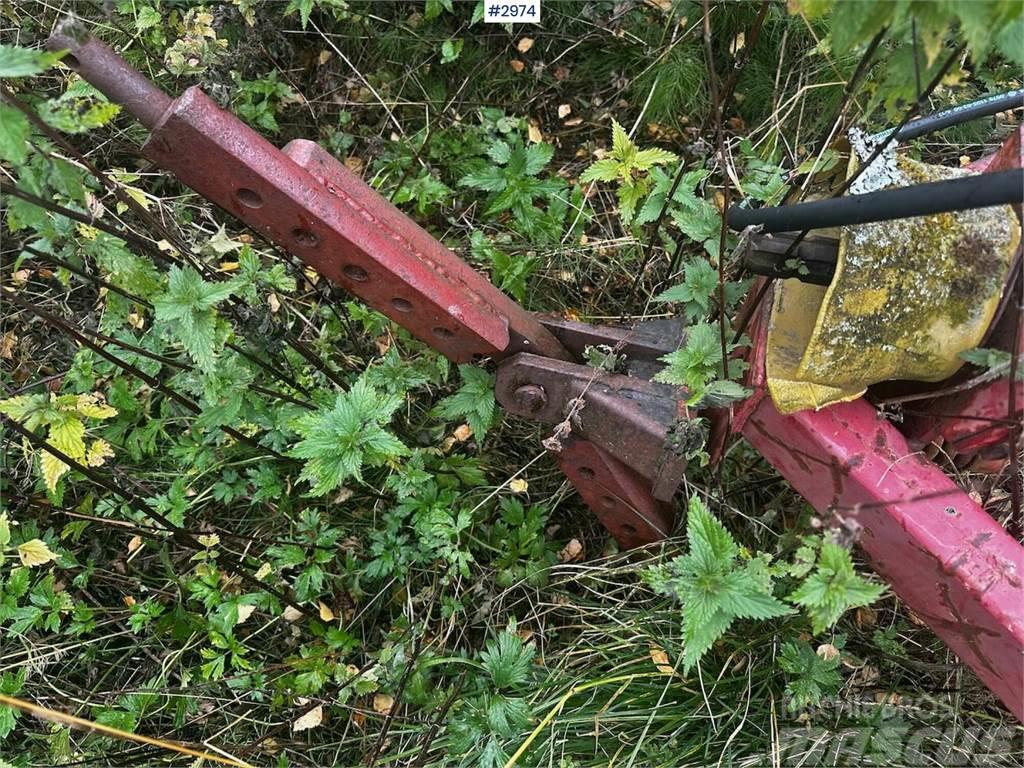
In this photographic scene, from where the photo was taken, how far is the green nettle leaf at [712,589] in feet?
4.72

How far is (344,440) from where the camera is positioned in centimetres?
187

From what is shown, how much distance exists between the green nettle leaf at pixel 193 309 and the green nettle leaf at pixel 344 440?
0.95 ft

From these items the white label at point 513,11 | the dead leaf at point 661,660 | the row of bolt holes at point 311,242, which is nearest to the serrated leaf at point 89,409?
the row of bolt holes at point 311,242

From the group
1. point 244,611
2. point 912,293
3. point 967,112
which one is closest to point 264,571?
point 244,611

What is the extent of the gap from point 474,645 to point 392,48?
2348mm

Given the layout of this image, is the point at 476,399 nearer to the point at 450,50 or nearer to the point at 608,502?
the point at 608,502

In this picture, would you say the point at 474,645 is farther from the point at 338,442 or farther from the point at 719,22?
the point at 719,22

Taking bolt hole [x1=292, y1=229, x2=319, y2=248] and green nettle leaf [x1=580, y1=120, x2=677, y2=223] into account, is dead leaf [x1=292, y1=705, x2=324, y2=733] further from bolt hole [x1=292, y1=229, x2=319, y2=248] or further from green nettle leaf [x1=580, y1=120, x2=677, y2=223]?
green nettle leaf [x1=580, y1=120, x2=677, y2=223]

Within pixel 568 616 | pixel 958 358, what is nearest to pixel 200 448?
pixel 568 616

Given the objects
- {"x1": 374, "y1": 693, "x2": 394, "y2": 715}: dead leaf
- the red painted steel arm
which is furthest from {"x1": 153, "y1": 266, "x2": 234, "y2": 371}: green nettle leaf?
{"x1": 374, "y1": 693, "x2": 394, "y2": 715}: dead leaf

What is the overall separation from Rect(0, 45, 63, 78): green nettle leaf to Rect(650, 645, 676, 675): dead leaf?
1951 millimetres

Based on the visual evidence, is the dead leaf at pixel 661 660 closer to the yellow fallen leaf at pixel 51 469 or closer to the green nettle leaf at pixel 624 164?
the green nettle leaf at pixel 624 164

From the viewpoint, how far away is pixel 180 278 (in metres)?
1.73

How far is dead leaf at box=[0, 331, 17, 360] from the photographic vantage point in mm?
2938
